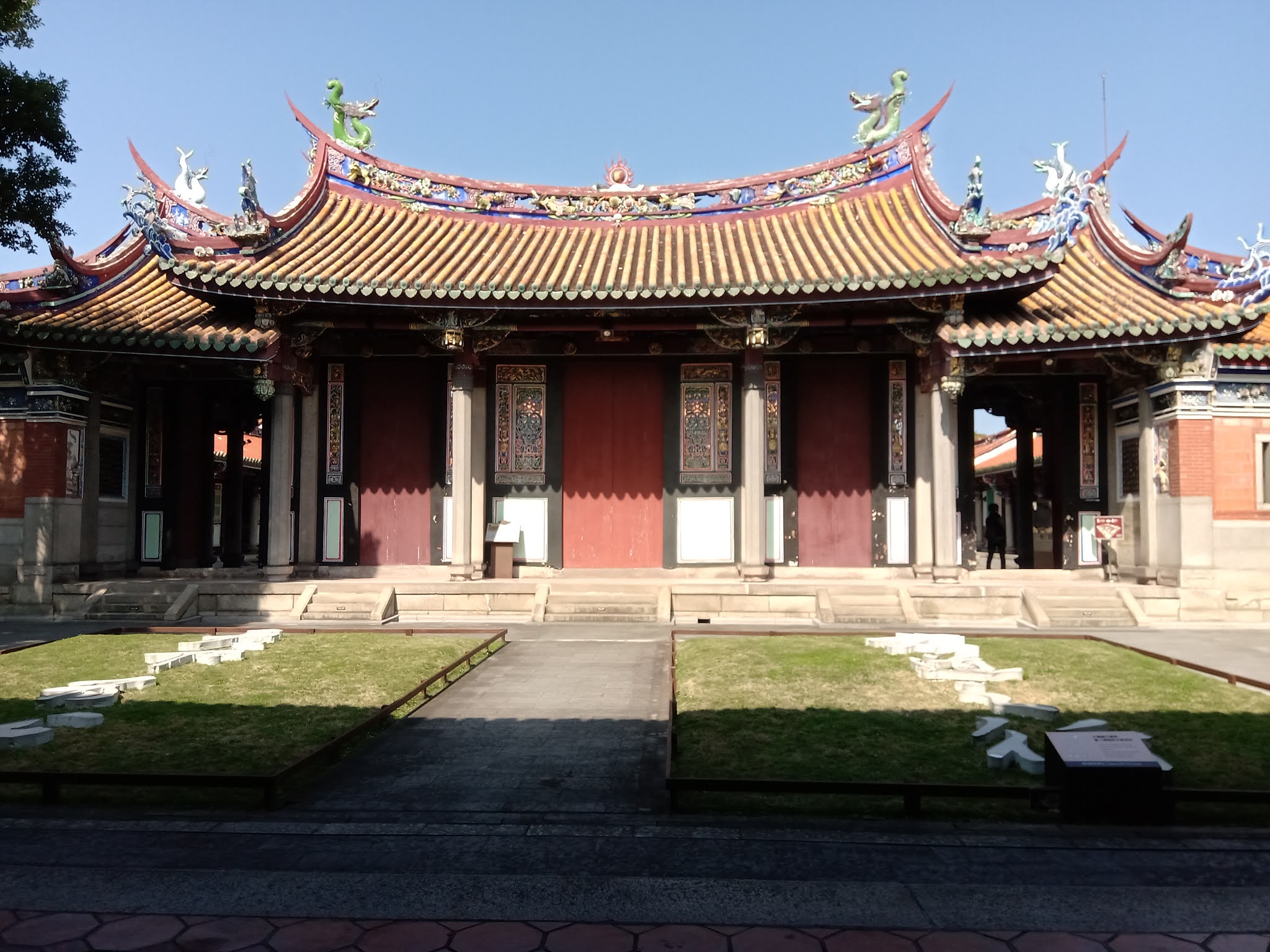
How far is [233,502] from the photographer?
712 inches

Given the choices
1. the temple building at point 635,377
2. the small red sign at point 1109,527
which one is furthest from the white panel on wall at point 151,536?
the small red sign at point 1109,527

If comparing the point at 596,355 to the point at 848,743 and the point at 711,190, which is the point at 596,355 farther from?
the point at 848,743

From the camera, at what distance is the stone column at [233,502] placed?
57.8 feet

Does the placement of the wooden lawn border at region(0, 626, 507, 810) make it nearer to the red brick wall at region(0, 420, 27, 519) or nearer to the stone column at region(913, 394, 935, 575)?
the stone column at region(913, 394, 935, 575)

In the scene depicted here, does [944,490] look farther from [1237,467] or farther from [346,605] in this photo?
[346,605]

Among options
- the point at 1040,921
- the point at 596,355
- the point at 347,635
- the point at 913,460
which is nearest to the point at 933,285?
the point at 913,460

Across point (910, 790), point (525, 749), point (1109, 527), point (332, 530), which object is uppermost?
point (1109, 527)

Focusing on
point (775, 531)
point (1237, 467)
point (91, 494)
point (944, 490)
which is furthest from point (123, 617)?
point (1237, 467)

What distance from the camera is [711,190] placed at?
55.5ft

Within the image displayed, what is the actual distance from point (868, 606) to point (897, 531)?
9.02 feet

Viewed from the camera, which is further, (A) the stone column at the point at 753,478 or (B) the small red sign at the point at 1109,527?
(B) the small red sign at the point at 1109,527

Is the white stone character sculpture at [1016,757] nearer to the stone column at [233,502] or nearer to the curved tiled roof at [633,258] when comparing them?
the curved tiled roof at [633,258]

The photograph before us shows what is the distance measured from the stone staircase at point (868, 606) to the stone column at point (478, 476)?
228 inches

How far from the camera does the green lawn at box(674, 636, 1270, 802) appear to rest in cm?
543
